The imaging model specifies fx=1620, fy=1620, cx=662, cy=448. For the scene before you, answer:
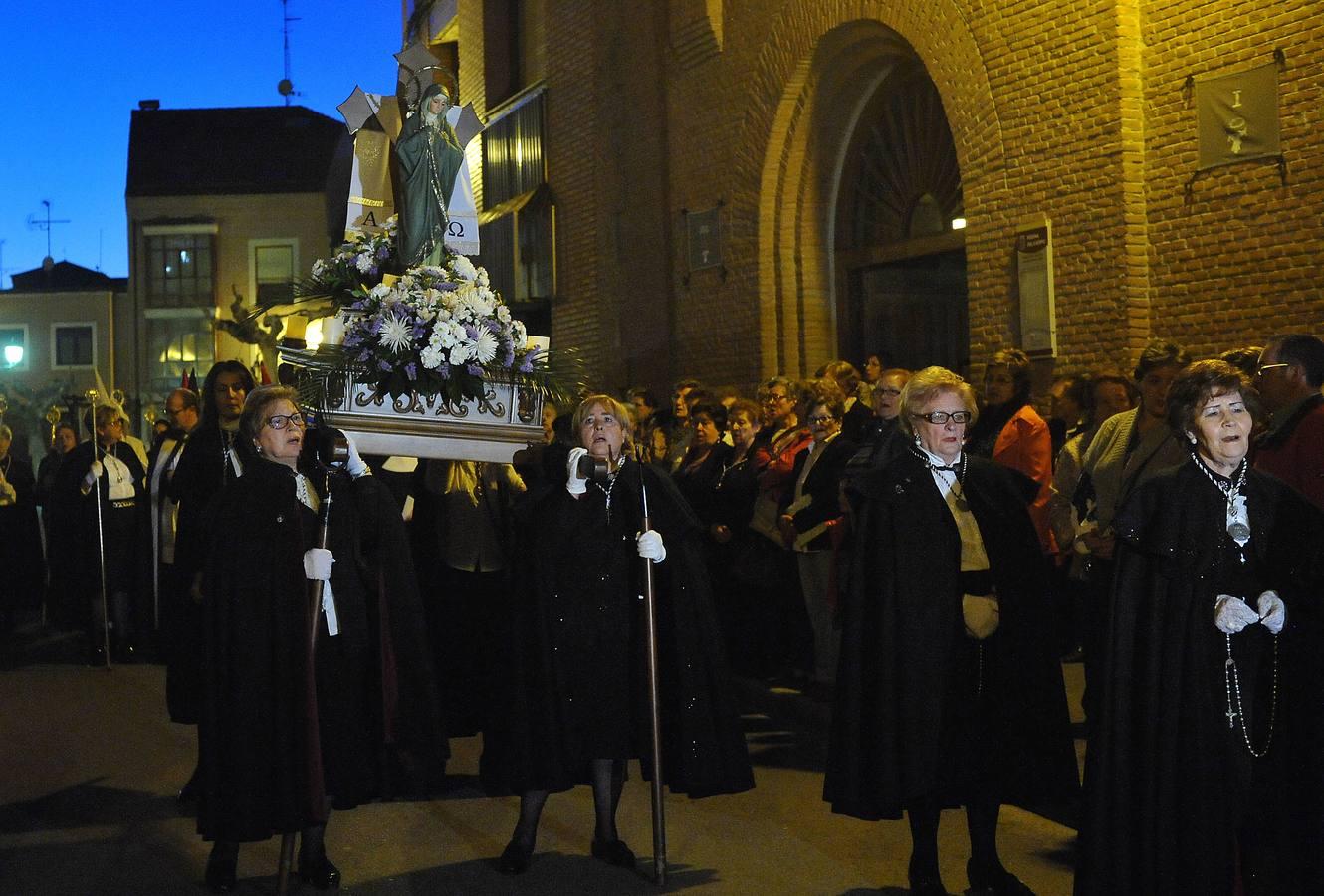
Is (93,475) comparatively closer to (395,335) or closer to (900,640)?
(395,335)

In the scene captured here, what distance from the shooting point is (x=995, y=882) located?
5836mm

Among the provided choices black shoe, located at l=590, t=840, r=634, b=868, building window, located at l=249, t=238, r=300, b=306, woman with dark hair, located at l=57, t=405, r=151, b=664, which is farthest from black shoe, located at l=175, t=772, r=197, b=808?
building window, located at l=249, t=238, r=300, b=306

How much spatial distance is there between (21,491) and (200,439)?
9247 mm

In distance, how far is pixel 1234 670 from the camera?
15.8ft

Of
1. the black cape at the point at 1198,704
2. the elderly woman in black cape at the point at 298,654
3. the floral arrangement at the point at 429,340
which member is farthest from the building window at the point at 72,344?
the black cape at the point at 1198,704

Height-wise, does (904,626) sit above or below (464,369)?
below

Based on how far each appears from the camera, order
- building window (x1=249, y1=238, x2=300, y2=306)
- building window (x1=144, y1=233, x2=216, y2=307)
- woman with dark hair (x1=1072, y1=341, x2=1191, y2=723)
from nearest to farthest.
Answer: woman with dark hair (x1=1072, y1=341, x2=1191, y2=723)
building window (x1=249, y1=238, x2=300, y2=306)
building window (x1=144, y1=233, x2=216, y2=307)

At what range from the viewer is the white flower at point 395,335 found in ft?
27.4

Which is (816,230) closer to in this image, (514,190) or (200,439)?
(514,190)

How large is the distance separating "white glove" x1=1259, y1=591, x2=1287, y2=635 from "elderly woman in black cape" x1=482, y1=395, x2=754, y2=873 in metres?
2.41

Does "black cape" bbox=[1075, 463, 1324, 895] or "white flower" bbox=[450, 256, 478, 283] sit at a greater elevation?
"white flower" bbox=[450, 256, 478, 283]

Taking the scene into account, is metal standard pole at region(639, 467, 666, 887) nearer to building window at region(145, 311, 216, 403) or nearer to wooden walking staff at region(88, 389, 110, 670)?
wooden walking staff at region(88, 389, 110, 670)

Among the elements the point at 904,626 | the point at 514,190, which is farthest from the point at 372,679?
the point at 514,190

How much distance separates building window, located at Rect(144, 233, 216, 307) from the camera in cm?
5388
